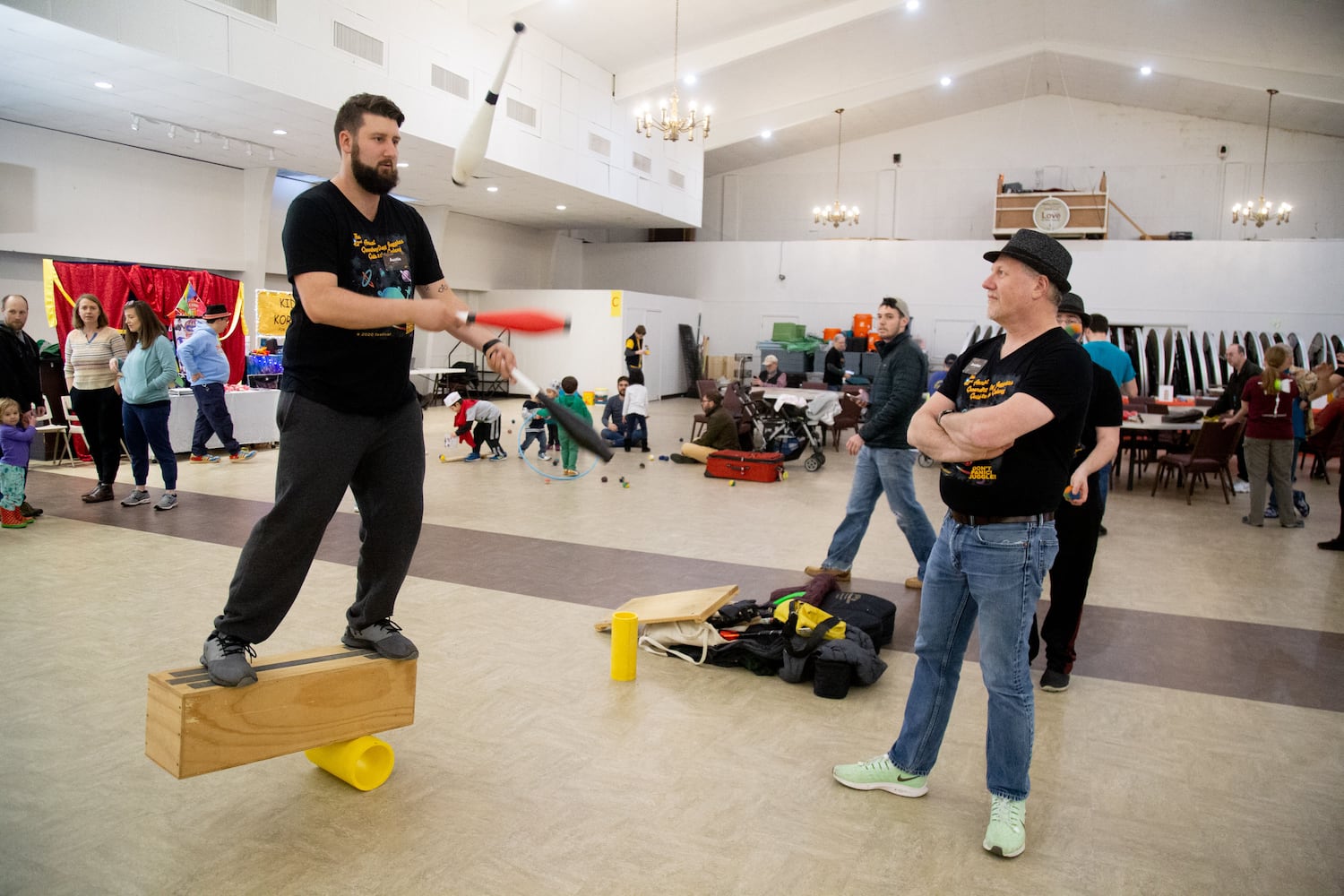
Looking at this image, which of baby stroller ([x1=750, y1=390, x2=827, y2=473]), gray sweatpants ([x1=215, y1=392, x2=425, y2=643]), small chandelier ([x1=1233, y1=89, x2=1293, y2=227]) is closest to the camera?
gray sweatpants ([x1=215, y1=392, x2=425, y2=643])

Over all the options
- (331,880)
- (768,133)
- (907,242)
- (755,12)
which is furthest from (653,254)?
(331,880)

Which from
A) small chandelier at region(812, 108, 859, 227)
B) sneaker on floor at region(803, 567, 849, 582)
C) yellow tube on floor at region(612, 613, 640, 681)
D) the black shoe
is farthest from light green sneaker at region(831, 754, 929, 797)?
small chandelier at region(812, 108, 859, 227)

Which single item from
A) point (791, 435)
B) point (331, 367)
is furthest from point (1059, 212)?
point (331, 367)

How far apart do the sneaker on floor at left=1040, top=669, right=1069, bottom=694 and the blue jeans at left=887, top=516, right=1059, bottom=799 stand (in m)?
1.42

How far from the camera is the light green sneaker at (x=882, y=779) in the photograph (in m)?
3.10

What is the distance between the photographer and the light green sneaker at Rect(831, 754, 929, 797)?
310 centimetres

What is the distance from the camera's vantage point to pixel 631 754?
3363 mm

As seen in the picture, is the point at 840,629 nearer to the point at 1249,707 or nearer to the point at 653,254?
the point at 1249,707

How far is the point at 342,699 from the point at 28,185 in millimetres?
12601

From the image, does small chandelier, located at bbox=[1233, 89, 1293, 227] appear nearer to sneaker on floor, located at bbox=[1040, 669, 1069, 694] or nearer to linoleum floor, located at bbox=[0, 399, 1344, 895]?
linoleum floor, located at bbox=[0, 399, 1344, 895]

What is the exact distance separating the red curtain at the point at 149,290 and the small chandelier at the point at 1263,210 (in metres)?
19.1

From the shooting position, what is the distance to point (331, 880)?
2.50 metres

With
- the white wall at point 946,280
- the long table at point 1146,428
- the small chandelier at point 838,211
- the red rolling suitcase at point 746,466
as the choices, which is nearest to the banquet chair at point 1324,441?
the long table at point 1146,428

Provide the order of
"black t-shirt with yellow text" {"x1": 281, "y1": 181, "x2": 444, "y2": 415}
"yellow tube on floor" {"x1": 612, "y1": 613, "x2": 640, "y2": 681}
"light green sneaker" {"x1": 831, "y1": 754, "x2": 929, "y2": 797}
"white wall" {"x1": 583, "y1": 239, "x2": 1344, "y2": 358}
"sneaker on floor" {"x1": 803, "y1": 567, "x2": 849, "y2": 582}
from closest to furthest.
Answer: "black t-shirt with yellow text" {"x1": 281, "y1": 181, "x2": 444, "y2": 415}, "light green sneaker" {"x1": 831, "y1": 754, "x2": 929, "y2": 797}, "yellow tube on floor" {"x1": 612, "y1": 613, "x2": 640, "y2": 681}, "sneaker on floor" {"x1": 803, "y1": 567, "x2": 849, "y2": 582}, "white wall" {"x1": 583, "y1": 239, "x2": 1344, "y2": 358}
